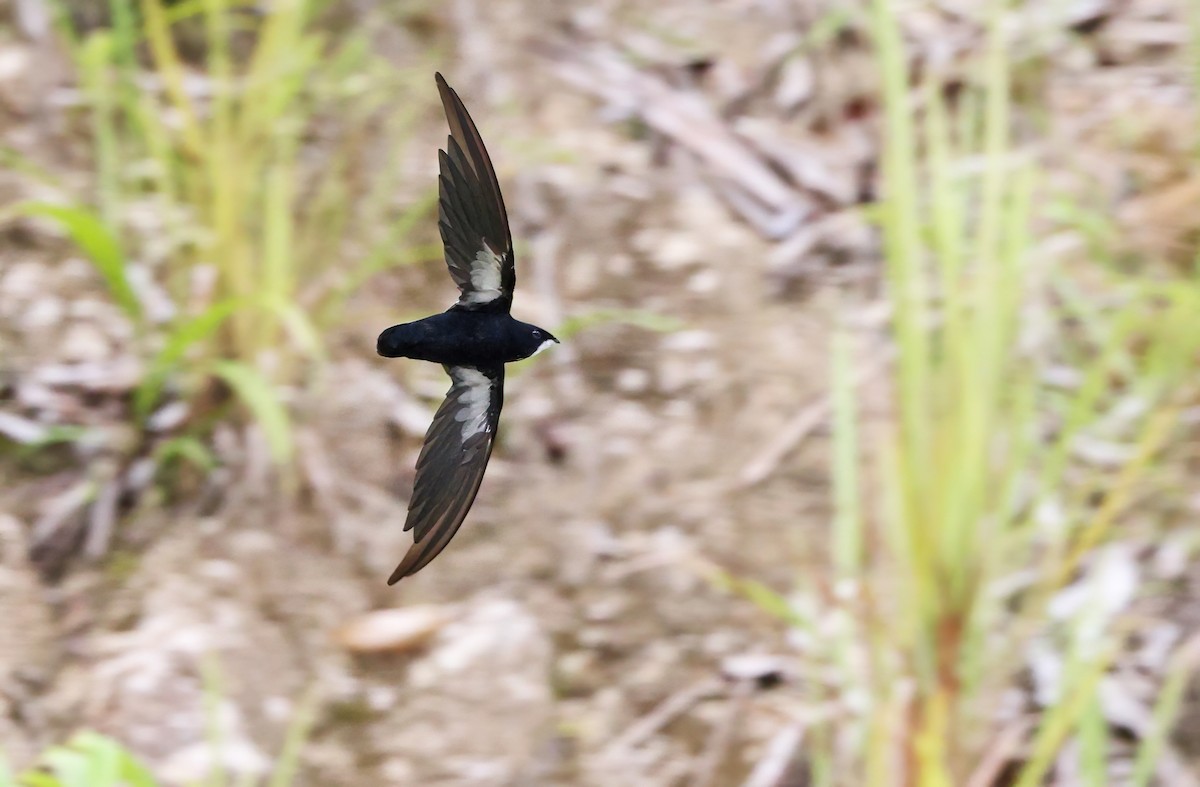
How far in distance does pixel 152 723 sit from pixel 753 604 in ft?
1.90

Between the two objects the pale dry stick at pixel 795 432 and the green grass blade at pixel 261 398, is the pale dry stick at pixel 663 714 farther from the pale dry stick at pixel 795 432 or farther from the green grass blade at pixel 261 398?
the green grass blade at pixel 261 398

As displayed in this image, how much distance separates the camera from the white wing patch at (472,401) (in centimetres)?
46

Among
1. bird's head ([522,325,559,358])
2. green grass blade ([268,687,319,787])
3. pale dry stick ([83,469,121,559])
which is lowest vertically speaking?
green grass blade ([268,687,319,787])

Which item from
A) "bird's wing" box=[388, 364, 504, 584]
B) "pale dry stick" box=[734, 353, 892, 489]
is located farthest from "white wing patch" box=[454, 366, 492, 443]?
"pale dry stick" box=[734, 353, 892, 489]

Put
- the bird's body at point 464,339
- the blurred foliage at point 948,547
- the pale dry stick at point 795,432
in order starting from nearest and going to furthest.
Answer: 1. the bird's body at point 464,339
2. the blurred foliage at point 948,547
3. the pale dry stick at point 795,432

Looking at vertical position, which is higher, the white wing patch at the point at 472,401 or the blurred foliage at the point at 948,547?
the white wing patch at the point at 472,401

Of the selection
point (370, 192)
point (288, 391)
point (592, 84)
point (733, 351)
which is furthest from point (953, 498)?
point (592, 84)

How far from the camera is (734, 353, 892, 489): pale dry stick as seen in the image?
1335mm

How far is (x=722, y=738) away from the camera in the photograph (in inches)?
45.4

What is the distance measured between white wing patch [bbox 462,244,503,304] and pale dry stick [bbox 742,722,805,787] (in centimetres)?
76

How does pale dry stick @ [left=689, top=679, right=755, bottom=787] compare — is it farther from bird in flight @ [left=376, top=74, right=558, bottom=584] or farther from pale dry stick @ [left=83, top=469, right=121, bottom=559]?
bird in flight @ [left=376, top=74, right=558, bottom=584]

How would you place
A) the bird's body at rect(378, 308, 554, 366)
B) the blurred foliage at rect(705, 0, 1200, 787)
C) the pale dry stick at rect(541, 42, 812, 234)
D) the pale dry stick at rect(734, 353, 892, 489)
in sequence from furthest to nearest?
the pale dry stick at rect(541, 42, 812, 234) → the pale dry stick at rect(734, 353, 892, 489) → the blurred foliage at rect(705, 0, 1200, 787) → the bird's body at rect(378, 308, 554, 366)

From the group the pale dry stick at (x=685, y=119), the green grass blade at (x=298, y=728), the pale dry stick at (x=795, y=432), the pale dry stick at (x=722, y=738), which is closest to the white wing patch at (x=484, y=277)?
the green grass blade at (x=298, y=728)

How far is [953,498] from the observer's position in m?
0.95
